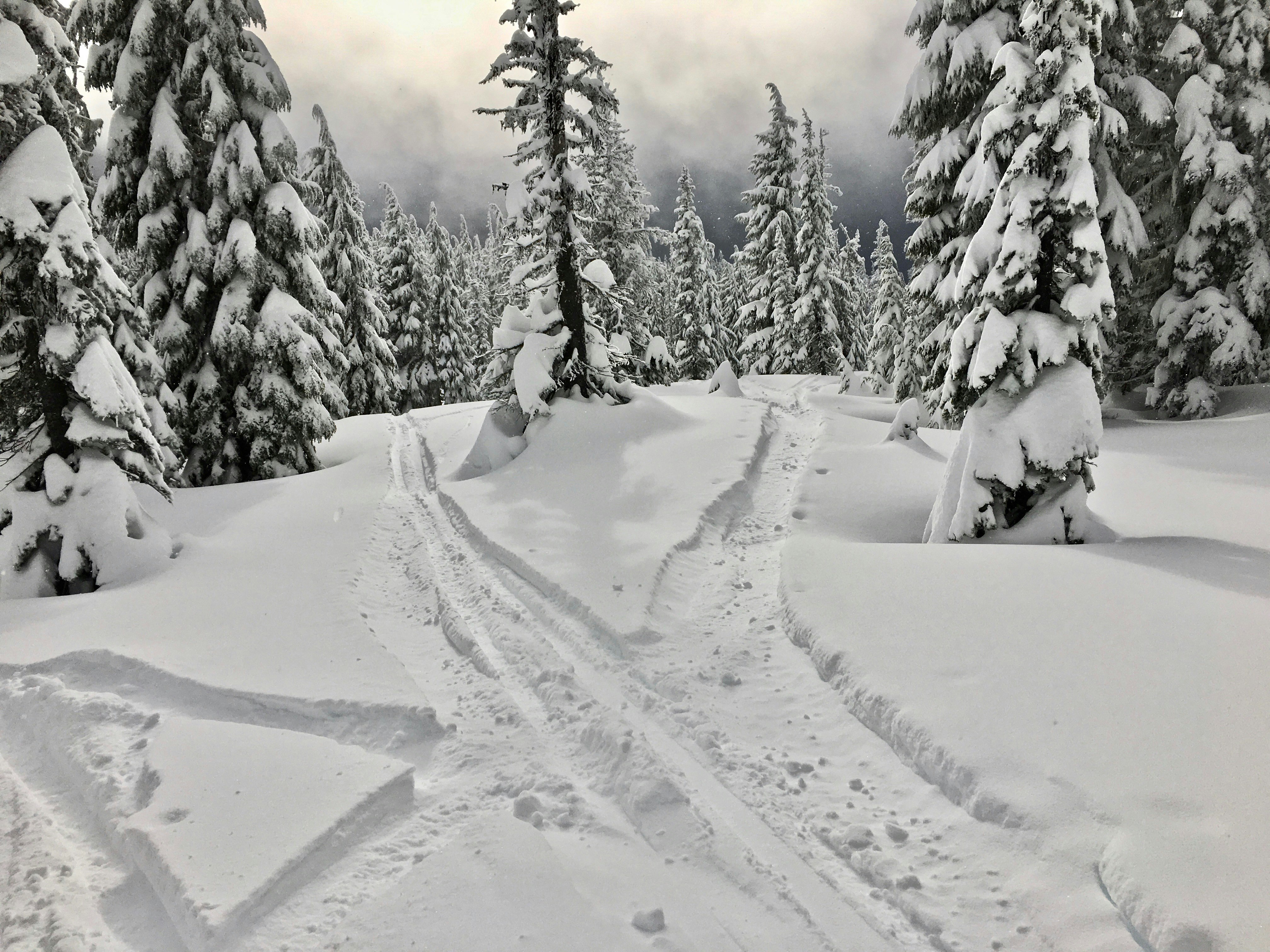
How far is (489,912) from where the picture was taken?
394cm

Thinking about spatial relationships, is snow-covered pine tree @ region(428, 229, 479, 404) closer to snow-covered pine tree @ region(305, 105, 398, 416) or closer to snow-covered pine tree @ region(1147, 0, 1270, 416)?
snow-covered pine tree @ region(305, 105, 398, 416)

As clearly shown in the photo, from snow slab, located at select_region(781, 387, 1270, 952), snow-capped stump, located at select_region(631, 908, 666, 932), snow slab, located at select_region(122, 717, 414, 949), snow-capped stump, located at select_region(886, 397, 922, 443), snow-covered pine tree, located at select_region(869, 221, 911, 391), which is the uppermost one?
snow-covered pine tree, located at select_region(869, 221, 911, 391)

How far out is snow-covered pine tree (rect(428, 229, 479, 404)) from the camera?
1638 inches

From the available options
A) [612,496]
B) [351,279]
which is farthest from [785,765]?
[351,279]

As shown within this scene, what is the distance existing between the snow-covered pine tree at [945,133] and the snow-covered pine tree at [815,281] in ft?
59.7

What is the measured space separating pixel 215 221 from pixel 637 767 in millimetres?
16115

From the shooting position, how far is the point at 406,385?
40.2 metres

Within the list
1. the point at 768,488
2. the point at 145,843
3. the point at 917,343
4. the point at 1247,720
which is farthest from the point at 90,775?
the point at 917,343

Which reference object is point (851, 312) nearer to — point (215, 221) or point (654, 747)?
point (215, 221)

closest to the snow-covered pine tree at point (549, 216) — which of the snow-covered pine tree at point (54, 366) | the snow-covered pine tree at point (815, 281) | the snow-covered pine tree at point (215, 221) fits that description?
the snow-covered pine tree at point (215, 221)

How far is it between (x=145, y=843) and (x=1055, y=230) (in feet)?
38.4

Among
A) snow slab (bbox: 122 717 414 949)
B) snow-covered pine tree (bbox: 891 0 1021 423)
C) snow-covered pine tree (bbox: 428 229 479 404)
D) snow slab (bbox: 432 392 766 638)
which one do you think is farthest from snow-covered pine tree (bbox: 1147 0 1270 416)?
snow-covered pine tree (bbox: 428 229 479 404)

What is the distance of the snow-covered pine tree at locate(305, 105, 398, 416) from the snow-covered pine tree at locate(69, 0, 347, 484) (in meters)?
13.6

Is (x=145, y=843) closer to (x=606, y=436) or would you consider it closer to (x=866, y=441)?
(x=606, y=436)
